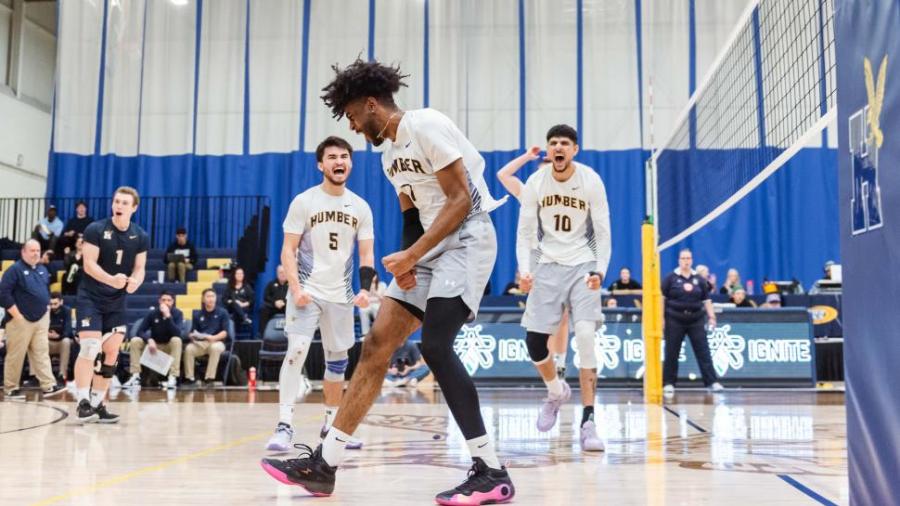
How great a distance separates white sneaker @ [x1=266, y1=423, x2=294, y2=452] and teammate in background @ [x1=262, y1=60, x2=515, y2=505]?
1503 mm

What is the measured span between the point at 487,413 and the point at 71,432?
11.4 feet

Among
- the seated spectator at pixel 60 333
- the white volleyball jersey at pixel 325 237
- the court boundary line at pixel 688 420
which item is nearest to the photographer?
the white volleyball jersey at pixel 325 237

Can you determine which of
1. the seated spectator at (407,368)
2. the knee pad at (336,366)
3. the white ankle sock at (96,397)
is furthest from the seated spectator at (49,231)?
the knee pad at (336,366)

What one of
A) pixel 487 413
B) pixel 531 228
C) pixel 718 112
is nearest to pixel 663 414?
pixel 487 413

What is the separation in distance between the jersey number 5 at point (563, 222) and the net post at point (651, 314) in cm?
356

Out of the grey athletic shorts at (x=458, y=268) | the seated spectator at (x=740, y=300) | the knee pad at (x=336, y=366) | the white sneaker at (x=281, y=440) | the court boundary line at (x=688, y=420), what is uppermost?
the seated spectator at (x=740, y=300)

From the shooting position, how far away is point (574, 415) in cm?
757

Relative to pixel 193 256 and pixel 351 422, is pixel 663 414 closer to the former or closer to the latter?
pixel 351 422

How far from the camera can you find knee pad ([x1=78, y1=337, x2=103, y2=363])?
666cm

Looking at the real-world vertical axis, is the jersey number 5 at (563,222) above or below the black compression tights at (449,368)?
above

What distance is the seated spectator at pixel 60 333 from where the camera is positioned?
45.2 ft

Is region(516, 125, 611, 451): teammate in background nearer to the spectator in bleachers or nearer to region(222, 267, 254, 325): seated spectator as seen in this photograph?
Answer: the spectator in bleachers

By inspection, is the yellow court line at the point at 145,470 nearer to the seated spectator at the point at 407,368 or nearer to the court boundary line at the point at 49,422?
the court boundary line at the point at 49,422

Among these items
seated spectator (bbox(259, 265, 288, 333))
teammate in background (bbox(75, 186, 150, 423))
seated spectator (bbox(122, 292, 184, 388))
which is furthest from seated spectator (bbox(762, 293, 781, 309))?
teammate in background (bbox(75, 186, 150, 423))
